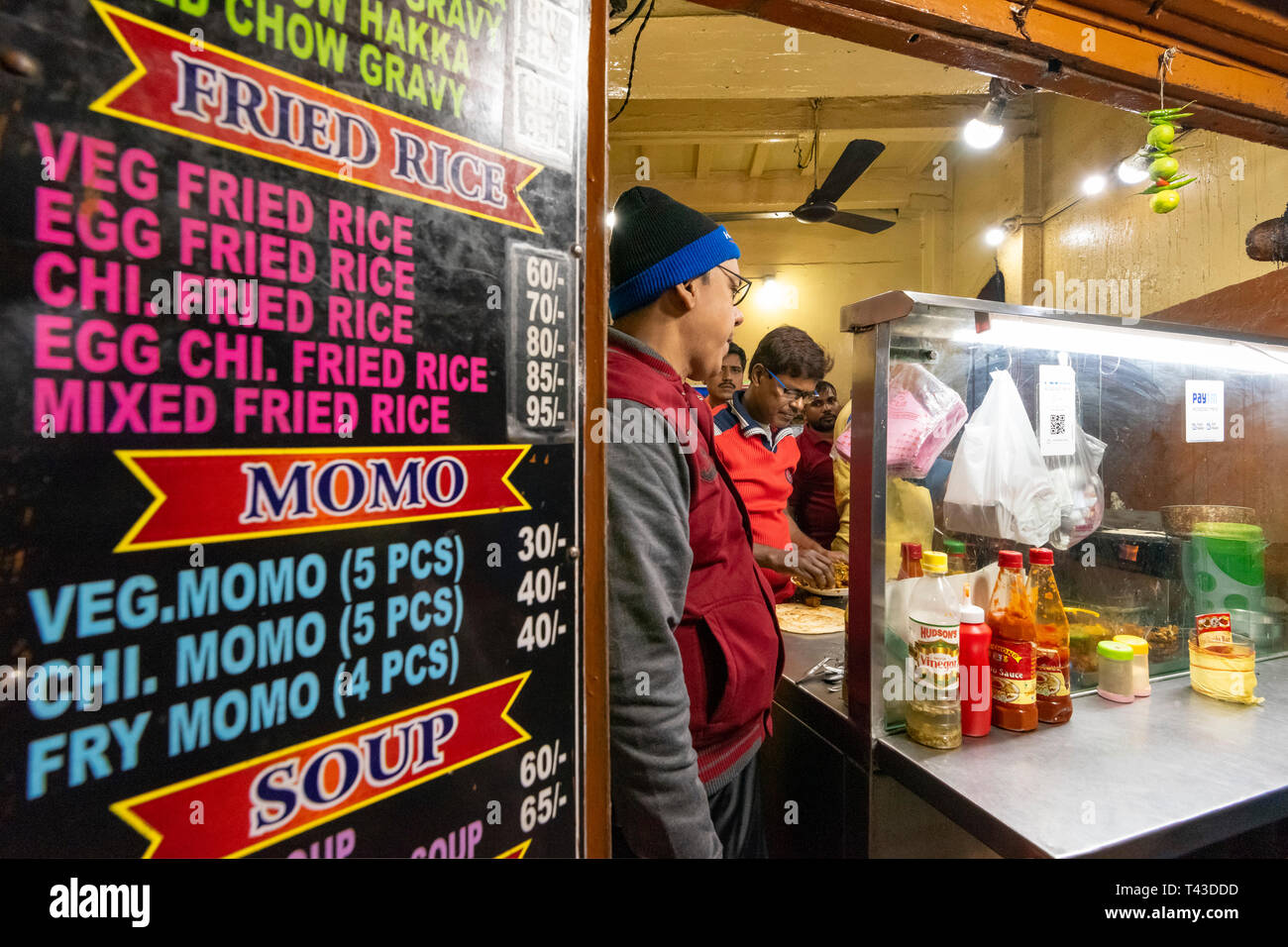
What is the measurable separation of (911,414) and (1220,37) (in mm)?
2000

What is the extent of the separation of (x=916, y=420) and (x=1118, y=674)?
0.85m

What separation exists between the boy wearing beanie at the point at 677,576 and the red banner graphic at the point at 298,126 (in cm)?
44

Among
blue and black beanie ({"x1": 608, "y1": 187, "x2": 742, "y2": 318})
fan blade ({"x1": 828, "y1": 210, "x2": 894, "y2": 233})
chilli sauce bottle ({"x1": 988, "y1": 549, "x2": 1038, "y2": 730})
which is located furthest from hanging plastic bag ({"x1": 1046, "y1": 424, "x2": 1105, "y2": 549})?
fan blade ({"x1": 828, "y1": 210, "x2": 894, "y2": 233})

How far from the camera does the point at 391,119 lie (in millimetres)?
722

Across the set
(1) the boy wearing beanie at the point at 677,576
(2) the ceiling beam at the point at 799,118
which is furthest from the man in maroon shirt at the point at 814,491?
(2) the ceiling beam at the point at 799,118

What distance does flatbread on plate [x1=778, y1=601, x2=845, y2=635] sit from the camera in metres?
2.19

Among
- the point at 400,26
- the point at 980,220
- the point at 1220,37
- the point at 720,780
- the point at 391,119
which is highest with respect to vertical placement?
the point at 980,220

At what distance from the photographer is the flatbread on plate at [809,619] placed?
219 centimetres

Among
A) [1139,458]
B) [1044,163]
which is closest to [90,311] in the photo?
[1139,458]

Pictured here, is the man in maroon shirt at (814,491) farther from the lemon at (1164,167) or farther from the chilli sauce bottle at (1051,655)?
the chilli sauce bottle at (1051,655)

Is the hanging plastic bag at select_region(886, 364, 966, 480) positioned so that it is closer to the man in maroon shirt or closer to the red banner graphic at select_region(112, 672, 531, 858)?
the red banner graphic at select_region(112, 672, 531, 858)

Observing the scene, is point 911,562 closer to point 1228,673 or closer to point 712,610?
point 712,610

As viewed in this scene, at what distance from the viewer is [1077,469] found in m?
1.73
